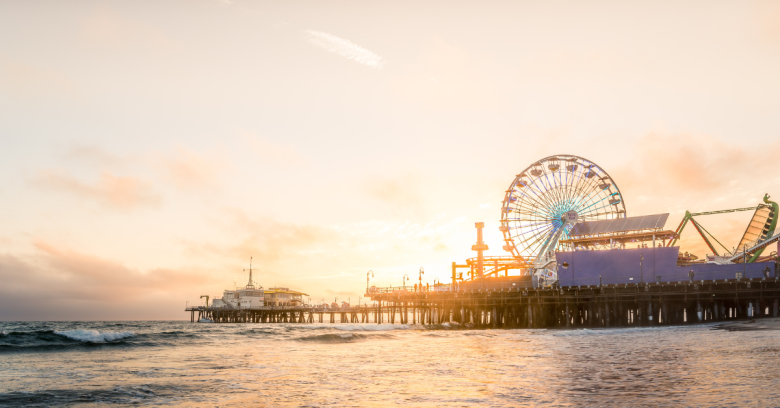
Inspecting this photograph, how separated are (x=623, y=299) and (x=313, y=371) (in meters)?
45.6

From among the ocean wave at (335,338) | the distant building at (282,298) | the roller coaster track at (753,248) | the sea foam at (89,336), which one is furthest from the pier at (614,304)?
the distant building at (282,298)

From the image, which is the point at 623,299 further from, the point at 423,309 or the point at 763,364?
the point at 763,364

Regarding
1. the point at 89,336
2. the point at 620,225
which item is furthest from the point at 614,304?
the point at 89,336

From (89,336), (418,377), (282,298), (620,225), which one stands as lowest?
(282,298)

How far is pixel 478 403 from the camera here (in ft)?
41.7

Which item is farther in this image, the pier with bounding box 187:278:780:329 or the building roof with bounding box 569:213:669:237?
the building roof with bounding box 569:213:669:237

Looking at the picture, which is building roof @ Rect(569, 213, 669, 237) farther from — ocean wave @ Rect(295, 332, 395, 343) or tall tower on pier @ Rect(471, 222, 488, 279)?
ocean wave @ Rect(295, 332, 395, 343)

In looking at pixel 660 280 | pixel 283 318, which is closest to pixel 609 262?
pixel 660 280

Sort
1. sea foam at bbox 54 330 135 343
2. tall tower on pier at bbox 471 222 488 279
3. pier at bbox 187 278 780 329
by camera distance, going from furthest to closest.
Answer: tall tower on pier at bbox 471 222 488 279, pier at bbox 187 278 780 329, sea foam at bbox 54 330 135 343

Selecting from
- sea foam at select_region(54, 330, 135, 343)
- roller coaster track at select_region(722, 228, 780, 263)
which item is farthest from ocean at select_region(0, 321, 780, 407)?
roller coaster track at select_region(722, 228, 780, 263)

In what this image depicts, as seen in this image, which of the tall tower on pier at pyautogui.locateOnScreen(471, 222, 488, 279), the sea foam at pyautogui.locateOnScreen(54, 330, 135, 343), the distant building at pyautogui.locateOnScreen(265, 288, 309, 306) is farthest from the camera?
the distant building at pyautogui.locateOnScreen(265, 288, 309, 306)

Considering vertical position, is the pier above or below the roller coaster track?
below

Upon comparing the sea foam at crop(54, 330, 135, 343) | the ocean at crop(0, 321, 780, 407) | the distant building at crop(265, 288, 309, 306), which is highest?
the ocean at crop(0, 321, 780, 407)

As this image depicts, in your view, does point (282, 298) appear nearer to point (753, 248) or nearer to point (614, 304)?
point (614, 304)
